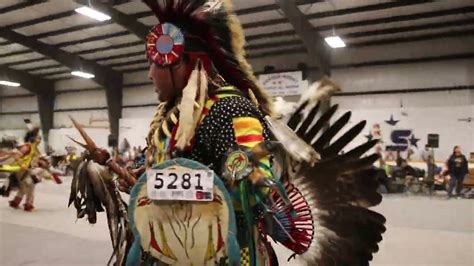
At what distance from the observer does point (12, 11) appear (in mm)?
7273

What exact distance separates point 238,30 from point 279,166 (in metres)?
0.39

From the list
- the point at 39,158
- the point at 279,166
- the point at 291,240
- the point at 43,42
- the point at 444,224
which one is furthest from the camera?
the point at 43,42

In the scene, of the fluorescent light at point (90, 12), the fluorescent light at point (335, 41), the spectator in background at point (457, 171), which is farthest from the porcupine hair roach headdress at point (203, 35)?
the fluorescent light at point (335, 41)

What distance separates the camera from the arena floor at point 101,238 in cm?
366

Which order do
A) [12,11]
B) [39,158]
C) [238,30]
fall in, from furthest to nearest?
1. [12,11]
2. [39,158]
3. [238,30]

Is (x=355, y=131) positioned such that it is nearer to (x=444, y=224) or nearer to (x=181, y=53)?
(x=181, y=53)

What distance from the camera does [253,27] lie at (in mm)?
8688

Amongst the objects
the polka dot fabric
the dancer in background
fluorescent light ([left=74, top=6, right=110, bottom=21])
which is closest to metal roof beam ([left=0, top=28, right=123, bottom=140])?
fluorescent light ([left=74, top=6, right=110, bottom=21])

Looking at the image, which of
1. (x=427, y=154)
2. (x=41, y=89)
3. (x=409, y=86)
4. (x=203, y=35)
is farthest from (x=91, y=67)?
(x=203, y=35)

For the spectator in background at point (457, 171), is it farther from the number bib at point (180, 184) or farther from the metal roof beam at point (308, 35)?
the number bib at point (180, 184)

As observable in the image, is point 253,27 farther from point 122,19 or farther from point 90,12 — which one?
point 90,12

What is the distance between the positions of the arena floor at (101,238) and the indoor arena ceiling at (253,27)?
255 cm

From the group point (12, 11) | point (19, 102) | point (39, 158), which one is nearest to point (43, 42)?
point (12, 11)

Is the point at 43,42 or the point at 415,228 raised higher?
the point at 43,42
